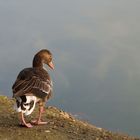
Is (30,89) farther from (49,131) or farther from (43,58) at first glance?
(43,58)

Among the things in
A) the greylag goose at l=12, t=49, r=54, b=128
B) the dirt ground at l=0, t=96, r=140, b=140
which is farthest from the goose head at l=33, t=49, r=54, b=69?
the dirt ground at l=0, t=96, r=140, b=140

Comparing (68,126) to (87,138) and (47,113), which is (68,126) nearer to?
(87,138)

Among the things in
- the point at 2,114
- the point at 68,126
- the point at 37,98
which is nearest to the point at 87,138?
the point at 68,126

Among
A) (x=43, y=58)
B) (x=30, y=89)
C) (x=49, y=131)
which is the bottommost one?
(x=49, y=131)

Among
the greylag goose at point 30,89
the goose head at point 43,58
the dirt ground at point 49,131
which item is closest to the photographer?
the greylag goose at point 30,89

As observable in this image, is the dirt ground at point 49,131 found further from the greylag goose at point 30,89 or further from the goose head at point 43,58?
the goose head at point 43,58

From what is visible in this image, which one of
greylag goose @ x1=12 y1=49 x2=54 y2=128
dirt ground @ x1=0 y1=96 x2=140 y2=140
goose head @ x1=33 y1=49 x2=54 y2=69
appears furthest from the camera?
goose head @ x1=33 y1=49 x2=54 y2=69

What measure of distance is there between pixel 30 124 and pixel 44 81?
1767 mm

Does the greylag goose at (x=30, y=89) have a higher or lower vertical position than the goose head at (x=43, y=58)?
lower

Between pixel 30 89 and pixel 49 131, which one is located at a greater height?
pixel 30 89

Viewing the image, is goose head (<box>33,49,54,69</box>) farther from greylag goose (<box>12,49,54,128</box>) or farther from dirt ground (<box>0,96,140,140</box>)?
dirt ground (<box>0,96,140,140</box>)

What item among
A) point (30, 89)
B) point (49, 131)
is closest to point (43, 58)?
point (30, 89)

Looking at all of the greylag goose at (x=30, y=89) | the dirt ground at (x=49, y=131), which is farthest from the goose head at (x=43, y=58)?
the dirt ground at (x=49, y=131)

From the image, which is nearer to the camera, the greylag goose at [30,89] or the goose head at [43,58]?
the greylag goose at [30,89]
